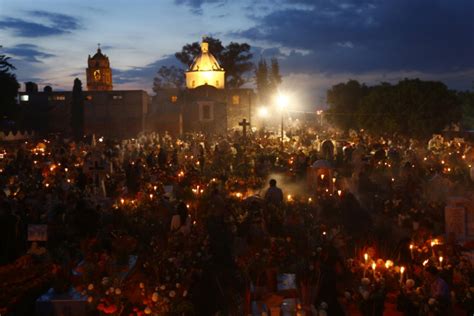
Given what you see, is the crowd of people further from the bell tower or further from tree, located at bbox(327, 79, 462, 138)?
the bell tower

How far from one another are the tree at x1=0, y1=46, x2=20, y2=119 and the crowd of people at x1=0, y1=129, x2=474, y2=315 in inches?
908

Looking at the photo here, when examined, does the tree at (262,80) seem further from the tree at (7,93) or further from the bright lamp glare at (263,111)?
the tree at (7,93)

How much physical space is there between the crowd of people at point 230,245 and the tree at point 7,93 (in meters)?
23.1

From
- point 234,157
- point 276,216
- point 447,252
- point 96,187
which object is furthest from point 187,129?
point 447,252

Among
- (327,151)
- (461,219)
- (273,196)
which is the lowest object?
(461,219)

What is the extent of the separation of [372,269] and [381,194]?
7.79 metres

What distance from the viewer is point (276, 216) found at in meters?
12.4

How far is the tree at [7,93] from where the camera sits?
3981 centimetres

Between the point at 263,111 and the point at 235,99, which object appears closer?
the point at 263,111

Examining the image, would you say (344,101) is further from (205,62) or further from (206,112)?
(206,112)

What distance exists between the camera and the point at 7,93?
133 ft

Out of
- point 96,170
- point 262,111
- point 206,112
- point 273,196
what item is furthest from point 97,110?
point 273,196

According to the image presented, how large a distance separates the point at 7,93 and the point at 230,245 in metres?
34.9

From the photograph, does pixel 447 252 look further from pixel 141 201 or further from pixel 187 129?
pixel 187 129
